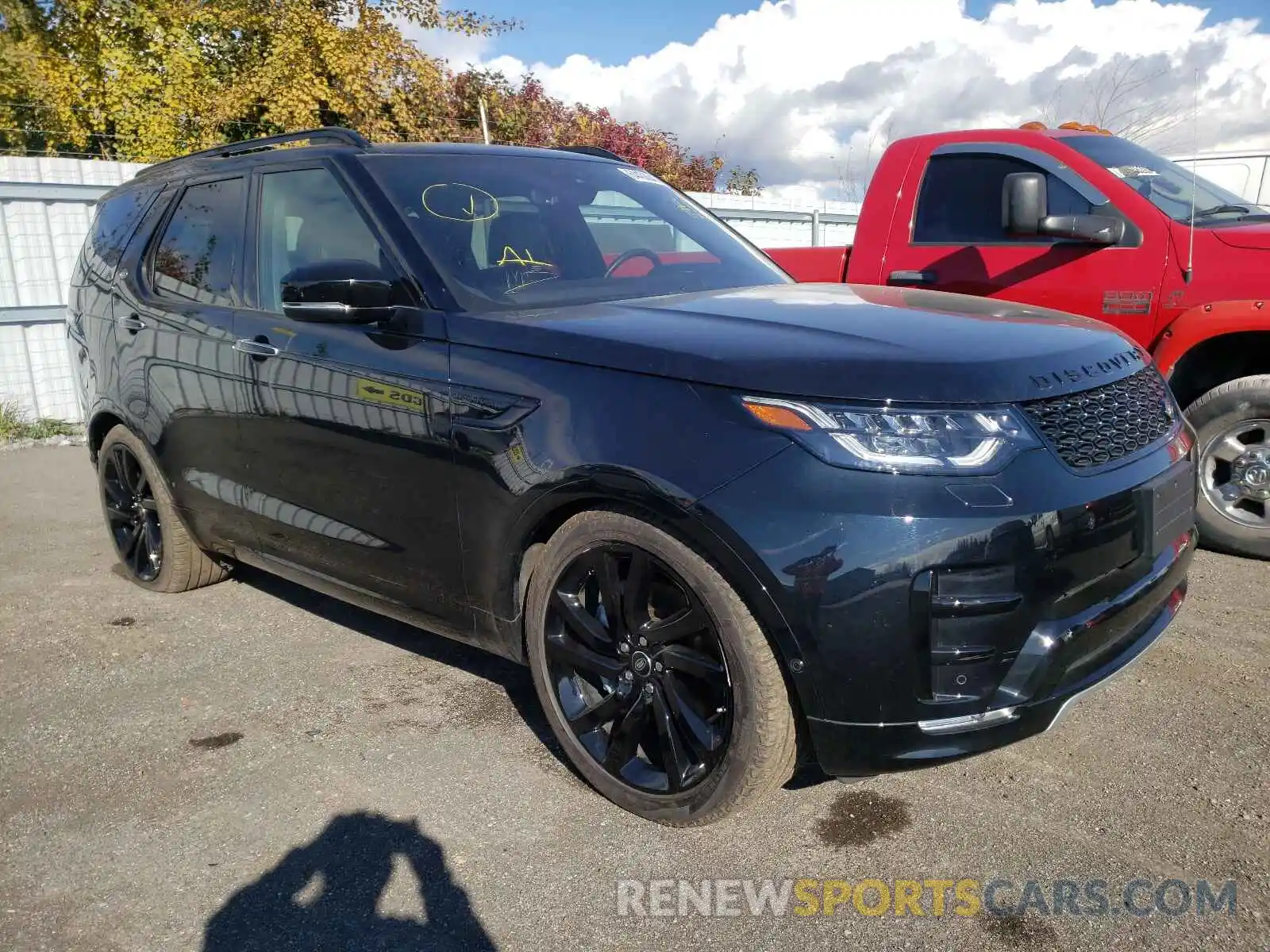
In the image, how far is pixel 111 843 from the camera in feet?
8.85

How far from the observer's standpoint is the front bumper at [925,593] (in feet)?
7.06

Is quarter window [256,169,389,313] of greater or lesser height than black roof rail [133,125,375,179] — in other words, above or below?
below

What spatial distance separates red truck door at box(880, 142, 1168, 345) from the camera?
4660 mm

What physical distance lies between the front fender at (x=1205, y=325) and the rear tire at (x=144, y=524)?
4.47 metres

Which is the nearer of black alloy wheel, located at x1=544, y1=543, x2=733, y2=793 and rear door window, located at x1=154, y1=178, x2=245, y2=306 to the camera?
black alloy wheel, located at x1=544, y1=543, x2=733, y2=793

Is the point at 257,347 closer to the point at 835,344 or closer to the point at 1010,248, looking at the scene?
the point at 835,344

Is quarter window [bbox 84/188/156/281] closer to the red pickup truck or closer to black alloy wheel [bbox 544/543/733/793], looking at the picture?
black alloy wheel [bbox 544/543/733/793]

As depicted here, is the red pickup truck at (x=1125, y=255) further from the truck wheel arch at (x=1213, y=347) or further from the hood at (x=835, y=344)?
the hood at (x=835, y=344)

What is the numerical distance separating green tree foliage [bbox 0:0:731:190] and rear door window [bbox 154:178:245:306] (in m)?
11.1

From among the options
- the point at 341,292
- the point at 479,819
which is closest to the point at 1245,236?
the point at 341,292

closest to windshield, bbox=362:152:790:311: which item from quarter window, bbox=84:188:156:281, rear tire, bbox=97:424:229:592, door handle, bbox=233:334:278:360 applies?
door handle, bbox=233:334:278:360

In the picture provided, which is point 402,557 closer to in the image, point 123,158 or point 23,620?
point 23,620

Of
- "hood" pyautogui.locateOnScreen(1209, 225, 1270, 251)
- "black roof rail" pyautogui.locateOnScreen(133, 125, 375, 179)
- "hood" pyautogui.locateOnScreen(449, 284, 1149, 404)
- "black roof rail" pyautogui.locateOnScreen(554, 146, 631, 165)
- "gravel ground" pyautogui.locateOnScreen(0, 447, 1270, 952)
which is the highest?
"black roof rail" pyautogui.locateOnScreen(133, 125, 375, 179)

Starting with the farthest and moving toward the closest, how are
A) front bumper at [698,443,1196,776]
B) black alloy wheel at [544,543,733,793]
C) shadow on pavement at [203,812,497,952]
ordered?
black alloy wheel at [544,543,733,793] < shadow on pavement at [203,812,497,952] < front bumper at [698,443,1196,776]
